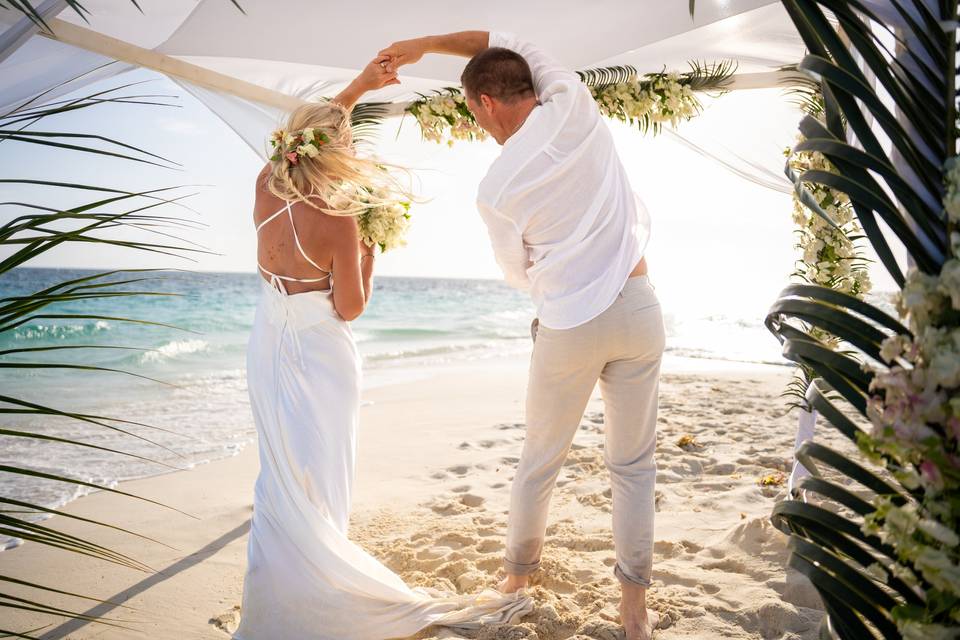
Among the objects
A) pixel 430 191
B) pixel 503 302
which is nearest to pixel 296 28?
pixel 430 191

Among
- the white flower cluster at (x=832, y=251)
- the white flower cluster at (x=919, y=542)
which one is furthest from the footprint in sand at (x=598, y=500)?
the white flower cluster at (x=919, y=542)

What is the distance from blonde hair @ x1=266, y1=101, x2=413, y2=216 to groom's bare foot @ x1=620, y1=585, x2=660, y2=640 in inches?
73.9

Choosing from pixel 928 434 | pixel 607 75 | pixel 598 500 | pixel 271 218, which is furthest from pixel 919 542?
pixel 607 75

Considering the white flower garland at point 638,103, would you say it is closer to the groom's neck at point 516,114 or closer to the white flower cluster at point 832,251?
the white flower cluster at point 832,251

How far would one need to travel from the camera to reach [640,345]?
2.56 m

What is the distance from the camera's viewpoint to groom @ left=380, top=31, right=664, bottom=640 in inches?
95.9

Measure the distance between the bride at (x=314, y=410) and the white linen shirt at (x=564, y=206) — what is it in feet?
2.44

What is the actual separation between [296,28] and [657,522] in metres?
3.46

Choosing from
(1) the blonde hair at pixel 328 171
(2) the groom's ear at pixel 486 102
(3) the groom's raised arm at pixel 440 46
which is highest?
(3) the groom's raised arm at pixel 440 46

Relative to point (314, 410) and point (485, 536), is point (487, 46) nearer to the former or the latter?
point (314, 410)

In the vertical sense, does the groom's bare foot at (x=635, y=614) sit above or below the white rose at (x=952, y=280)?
below

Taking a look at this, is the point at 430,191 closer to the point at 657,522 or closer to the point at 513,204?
the point at 513,204

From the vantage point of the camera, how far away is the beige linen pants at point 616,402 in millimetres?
2539

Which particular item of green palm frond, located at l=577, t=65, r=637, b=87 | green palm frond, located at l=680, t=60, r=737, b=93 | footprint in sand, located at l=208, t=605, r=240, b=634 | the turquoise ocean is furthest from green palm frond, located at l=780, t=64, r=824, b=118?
footprint in sand, located at l=208, t=605, r=240, b=634
